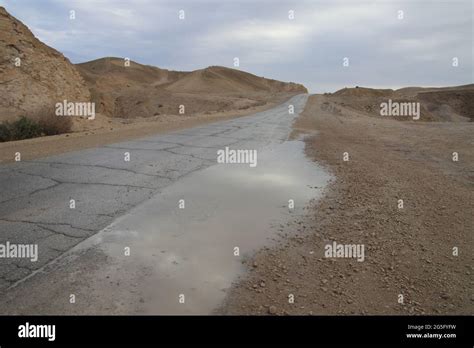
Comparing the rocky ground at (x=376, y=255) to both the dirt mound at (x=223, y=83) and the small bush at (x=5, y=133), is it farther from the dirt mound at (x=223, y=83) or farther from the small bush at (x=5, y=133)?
the dirt mound at (x=223, y=83)

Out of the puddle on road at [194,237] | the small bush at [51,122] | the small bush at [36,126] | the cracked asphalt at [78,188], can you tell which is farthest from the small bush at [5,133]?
the puddle on road at [194,237]

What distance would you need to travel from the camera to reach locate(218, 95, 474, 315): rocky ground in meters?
3.50

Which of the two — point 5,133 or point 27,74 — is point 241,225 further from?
point 27,74

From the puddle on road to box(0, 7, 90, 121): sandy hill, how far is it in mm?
12597

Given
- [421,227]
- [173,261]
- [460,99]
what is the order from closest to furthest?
[173,261]
[421,227]
[460,99]

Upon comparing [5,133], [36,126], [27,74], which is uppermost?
[27,74]

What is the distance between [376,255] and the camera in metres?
4.46

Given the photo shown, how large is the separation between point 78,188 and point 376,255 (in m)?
5.09

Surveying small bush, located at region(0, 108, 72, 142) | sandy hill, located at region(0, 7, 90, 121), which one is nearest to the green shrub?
small bush, located at region(0, 108, 72, 142)
